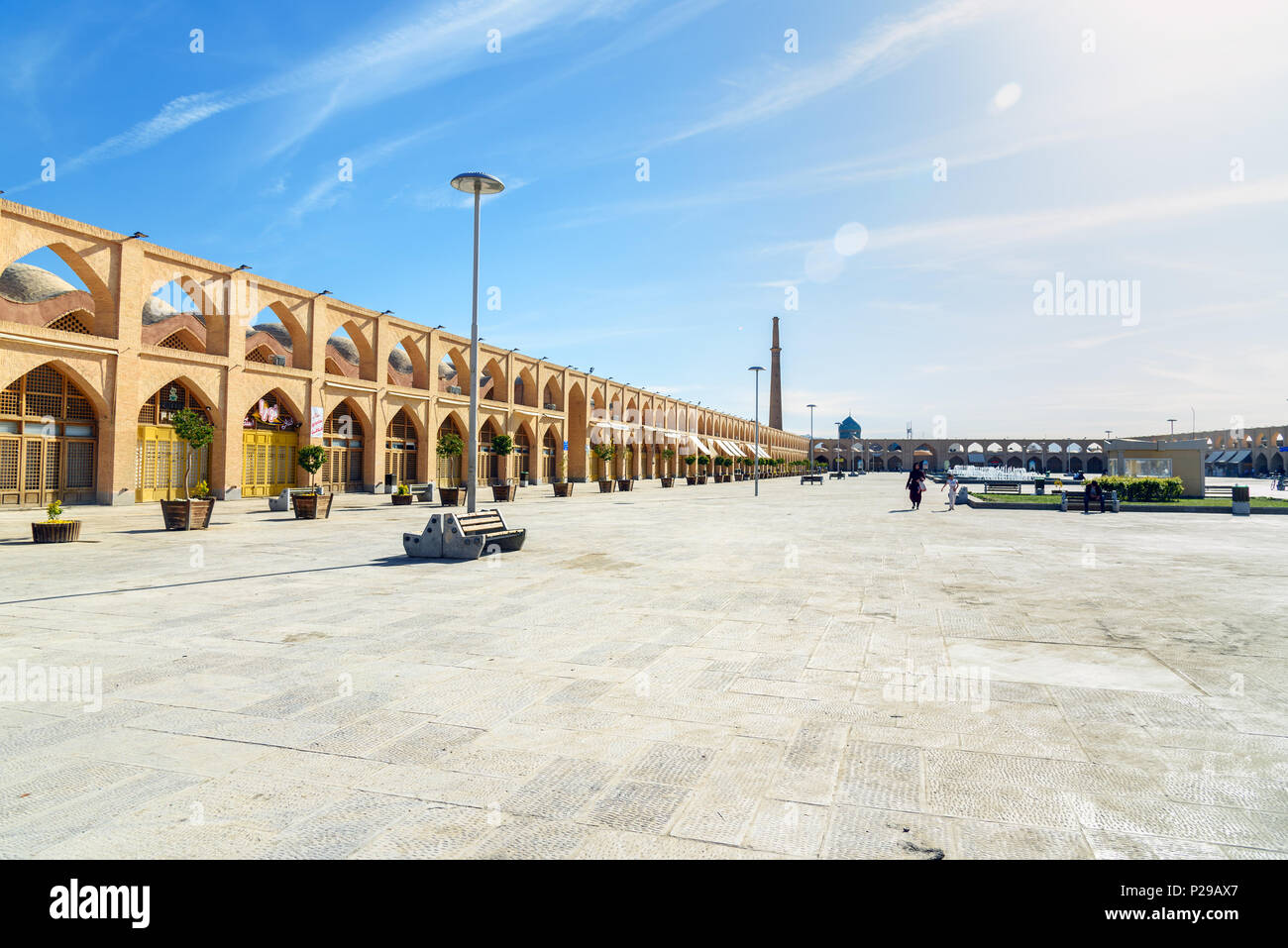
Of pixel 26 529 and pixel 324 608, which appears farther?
pixel 26 529

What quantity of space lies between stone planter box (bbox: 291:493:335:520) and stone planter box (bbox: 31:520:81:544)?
5.88 m

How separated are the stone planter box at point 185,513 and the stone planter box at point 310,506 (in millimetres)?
3015

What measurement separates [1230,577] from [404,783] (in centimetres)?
1104

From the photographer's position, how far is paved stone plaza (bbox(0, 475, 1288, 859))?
2.99 m

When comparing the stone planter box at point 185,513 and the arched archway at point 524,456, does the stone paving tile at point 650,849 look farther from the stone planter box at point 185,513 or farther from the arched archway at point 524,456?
the arched archway at point 524,456

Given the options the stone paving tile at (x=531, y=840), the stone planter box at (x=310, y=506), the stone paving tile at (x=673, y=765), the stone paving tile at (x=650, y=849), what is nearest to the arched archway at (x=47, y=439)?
the stone planter box at (x=310, y=506)

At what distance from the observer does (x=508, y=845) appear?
2836mm

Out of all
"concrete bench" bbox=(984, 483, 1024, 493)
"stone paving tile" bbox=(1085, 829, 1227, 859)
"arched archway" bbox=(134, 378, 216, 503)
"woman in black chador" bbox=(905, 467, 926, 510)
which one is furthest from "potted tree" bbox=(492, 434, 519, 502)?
"stone paving tile" bbox=(1085, 829, 1227, 859)

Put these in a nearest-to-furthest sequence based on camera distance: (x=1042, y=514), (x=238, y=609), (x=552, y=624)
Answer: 1. (x=552, y=624)
2. (x=238, y=609)
3. (x=1042, y=514)

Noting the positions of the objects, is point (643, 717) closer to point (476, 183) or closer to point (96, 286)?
point (476, 183)

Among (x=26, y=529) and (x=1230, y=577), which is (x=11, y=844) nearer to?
(x=1230, y=577)

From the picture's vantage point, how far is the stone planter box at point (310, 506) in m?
19.0
